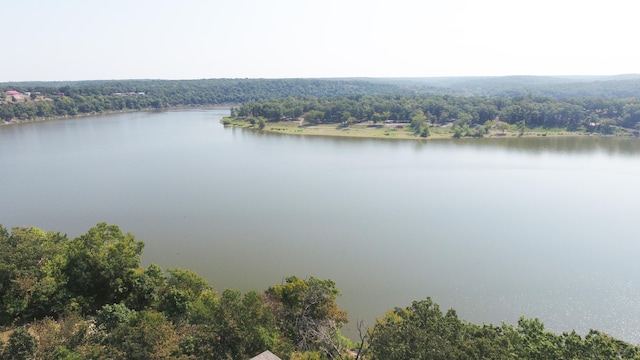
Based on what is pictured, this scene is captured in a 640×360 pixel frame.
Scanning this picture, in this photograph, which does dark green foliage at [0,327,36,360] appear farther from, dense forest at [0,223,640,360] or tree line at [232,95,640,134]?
tree line at [232,95,640,134]

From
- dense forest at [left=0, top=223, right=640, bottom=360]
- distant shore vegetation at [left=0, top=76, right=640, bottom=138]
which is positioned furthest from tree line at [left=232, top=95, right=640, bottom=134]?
dense forest at [left=0, top=223, right=640, bottom=360]

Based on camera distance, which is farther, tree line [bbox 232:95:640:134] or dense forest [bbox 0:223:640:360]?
tree line [bbox 232:95:640:134]

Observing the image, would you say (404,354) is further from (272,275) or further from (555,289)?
(555,289)

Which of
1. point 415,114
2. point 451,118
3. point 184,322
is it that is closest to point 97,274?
point 184,322

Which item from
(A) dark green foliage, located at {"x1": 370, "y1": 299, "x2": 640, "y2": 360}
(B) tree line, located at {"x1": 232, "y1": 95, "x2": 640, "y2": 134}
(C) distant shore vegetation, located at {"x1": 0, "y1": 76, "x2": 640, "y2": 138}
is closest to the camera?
(A) dark green foliage, located at {"x1": 370, "y1": 299, "x2": 640, "y2": 360}

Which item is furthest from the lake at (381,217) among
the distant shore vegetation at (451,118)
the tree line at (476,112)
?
the tree line at (476,112)

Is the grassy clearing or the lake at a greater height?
the grassy clearing

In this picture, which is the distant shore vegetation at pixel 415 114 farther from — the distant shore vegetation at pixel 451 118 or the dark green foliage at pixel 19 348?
the dark green foliage at pixel 19 348
